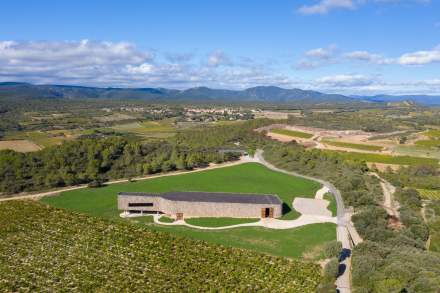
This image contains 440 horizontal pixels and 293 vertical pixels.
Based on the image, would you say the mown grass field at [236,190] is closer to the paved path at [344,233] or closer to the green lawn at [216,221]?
the green lawn at [216,221]

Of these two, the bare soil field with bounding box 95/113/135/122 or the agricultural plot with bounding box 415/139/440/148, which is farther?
the bare soil field with bounding box 95/113/135/122

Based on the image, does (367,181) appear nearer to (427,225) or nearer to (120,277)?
(427,225)

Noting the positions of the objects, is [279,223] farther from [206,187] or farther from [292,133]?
[292,133]

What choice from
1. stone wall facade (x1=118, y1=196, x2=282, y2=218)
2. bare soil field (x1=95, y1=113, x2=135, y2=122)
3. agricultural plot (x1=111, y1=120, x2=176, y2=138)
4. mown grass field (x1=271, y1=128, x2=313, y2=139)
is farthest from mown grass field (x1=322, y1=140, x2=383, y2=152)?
bare soil field (x1=95, y1=113, x2=135, y2=122)

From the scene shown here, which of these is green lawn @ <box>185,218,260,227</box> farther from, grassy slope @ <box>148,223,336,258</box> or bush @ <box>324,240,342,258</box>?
bush @ <box>324,240,342,258</box>

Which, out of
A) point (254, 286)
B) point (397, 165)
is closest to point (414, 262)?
point (254, 286)

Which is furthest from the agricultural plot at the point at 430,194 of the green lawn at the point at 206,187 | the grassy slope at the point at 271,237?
the grassy slope at the point at 271,237
